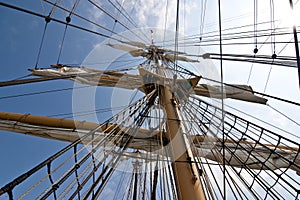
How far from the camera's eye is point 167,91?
4.37m

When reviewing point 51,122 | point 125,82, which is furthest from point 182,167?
point 125,82

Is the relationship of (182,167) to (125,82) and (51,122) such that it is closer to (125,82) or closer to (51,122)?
(51,122)

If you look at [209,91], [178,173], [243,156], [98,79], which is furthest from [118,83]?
[178,173]

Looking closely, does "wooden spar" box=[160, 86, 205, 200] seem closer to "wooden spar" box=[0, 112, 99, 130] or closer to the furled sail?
"wooden spar" box=[0, 112, 99, 130]

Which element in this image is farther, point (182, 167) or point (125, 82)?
point (125, 82)

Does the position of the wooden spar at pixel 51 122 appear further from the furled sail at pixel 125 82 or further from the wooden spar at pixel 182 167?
the wooden spar at pixel 182 167

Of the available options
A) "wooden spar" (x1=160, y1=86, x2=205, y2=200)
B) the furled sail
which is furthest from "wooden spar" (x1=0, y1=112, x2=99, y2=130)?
"wooden spar" (x1=160, y1=86, x2=205, y2=200)

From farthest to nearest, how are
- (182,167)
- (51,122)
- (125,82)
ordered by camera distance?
(125,82), (51,122), (182,167)

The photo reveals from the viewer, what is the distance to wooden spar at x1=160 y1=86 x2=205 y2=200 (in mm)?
2166

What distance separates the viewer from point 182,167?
244 centimetres

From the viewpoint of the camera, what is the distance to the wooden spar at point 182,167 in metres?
2.17

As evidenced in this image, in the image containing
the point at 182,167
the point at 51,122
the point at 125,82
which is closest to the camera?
the point at 182,167

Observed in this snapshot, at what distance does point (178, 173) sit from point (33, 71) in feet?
15.8

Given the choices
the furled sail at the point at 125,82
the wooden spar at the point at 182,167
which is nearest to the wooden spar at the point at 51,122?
Answer: the furled sail at the point at 125,82
